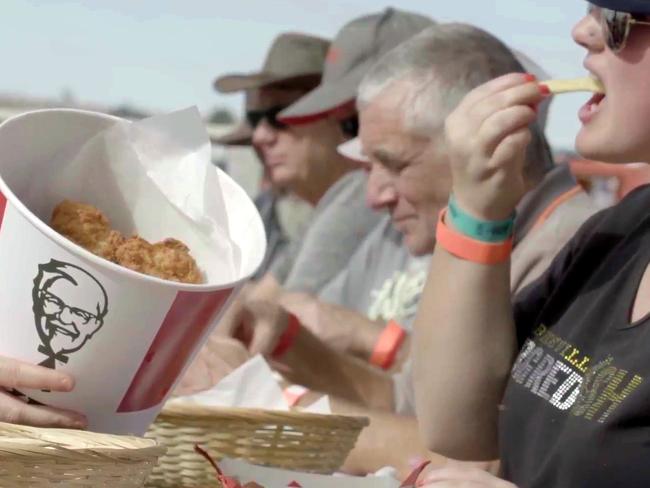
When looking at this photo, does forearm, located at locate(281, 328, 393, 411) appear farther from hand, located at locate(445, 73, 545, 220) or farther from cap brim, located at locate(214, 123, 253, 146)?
cap brim, located at locate(214, 123, 253, 146)

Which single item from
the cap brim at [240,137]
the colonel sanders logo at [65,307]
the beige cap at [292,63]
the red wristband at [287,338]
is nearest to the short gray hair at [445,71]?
the red wristband at [287,338]

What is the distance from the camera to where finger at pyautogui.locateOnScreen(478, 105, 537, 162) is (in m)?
1.13

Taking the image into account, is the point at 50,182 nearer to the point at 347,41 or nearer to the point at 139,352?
the point at 139,352

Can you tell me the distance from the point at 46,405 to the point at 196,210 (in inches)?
9.5

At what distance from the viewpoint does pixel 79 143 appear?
1136 millimetres

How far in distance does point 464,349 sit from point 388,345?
3.75ft

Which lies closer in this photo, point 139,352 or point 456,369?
point 139,352

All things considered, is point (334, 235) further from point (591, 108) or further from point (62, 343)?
point (62, 343)

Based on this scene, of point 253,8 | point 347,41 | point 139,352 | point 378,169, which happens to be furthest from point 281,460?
point 253,8

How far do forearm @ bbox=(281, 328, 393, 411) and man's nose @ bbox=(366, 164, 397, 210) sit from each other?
275 millimetres

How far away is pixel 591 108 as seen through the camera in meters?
1.09

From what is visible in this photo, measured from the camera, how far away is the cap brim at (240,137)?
3.96 m

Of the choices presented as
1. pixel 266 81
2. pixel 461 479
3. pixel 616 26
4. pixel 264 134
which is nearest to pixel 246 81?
pixel 266 81

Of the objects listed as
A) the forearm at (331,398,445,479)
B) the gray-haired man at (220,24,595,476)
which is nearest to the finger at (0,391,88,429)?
the forearm at (331,398,445,479)
